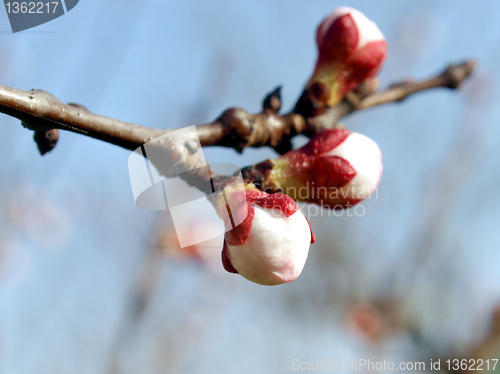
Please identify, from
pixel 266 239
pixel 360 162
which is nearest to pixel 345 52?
pixel 360 162

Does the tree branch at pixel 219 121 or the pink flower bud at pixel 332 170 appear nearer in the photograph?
the tree branch at pixel 219 121

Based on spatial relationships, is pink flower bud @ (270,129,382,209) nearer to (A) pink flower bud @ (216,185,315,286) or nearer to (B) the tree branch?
(B) the tree branch

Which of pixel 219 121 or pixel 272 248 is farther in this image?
pixel 219 121

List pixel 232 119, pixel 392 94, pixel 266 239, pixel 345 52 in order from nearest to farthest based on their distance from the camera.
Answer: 1. pixel 266 239
2. pixel 232 119
3. pixel 345 52
4. pixel 392 94

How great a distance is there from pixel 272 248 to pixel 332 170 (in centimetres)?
33

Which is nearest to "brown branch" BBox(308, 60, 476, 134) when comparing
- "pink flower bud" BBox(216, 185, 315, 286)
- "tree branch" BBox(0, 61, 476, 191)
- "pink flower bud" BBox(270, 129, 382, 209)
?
"tree branch" BBox(0, 61, 476, 191)

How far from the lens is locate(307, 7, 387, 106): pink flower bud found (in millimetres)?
1259

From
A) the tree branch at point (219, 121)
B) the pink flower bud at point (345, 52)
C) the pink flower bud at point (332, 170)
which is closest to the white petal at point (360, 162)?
the pink flower bud at point (332, 170)

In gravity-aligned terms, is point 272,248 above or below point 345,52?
below

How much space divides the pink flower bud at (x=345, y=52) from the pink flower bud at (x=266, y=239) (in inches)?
24.6

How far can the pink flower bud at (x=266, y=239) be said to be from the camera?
0.76 metres

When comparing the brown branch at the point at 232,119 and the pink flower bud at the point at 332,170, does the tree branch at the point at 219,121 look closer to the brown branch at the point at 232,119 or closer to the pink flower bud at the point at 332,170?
the brown branch at the point at 232,119

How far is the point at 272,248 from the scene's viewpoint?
30.0 inches

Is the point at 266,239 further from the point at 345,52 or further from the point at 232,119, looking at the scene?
the point at 345,52
